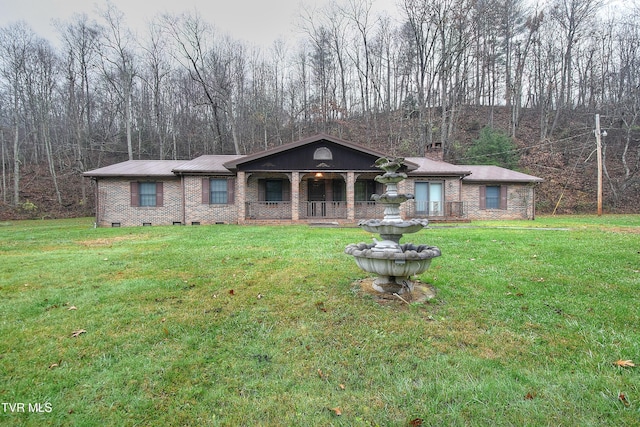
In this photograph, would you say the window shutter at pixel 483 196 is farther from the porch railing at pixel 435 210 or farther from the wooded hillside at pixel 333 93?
the wooded hillside at pixel 333 93

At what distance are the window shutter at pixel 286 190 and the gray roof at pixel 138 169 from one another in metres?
5.77

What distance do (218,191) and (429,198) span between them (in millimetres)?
11599

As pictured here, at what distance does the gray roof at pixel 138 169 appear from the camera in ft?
50.1

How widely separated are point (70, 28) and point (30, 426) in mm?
32361

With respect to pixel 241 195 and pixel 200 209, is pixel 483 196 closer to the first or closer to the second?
pixel 241 195

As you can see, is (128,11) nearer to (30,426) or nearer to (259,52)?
(259,52)

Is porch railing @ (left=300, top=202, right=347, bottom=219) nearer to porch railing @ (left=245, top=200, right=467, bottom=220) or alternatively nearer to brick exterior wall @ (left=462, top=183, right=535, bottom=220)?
porch railing @ (left=245, top=200, right=467, bottom=220)

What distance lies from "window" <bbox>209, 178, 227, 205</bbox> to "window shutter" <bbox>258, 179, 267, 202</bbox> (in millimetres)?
1769

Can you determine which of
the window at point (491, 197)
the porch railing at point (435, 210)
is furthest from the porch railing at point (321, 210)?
the window at point (491, 197)

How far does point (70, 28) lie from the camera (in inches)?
936

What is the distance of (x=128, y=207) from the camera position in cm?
1569

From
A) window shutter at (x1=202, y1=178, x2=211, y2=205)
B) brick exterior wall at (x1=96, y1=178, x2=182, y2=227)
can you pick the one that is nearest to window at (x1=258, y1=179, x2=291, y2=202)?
window shutter at (x1=202, y1=178, x2=211, y2=205)

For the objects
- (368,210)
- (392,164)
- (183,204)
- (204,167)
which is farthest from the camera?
(368,210)

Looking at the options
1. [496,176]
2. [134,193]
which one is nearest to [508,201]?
[496,176]
